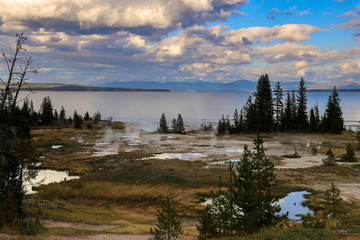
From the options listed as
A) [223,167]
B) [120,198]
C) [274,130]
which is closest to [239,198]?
[120,198]

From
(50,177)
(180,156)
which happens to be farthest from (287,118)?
(50,177)

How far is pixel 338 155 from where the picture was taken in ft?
186

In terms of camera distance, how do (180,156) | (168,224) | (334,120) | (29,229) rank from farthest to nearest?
(334,120) → (180,156) → (29,229) → (168,224)

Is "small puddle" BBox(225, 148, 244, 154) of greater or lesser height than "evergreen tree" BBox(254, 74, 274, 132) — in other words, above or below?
below

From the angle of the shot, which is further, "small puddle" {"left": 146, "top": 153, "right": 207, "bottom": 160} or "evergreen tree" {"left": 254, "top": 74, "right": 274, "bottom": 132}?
"evergreen tree" {"left": 254, "top": 74, "right": 274, "bottom": 132}

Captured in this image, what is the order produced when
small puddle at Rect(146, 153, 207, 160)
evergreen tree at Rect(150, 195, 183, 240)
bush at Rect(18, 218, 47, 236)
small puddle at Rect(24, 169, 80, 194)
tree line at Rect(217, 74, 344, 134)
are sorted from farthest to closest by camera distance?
tree line at Rect(217, 74, 344, 134), small puddle at Rect(146, 153, 207, 160), small puddle at Rect(24, 169, 80, 194), bush at Rect(18, 218, 47, 236), evergreen tree at Rect(150, 195, 183, 240)

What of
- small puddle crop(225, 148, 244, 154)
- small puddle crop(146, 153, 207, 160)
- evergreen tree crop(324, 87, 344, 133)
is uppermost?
evergreen tree crop(324, 87, 344, 133)

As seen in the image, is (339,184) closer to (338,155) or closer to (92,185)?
(338,155)

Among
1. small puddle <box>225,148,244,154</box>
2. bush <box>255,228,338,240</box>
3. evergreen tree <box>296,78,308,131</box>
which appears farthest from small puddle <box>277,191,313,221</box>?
evergreen tree <box>296,78,308,131</box>

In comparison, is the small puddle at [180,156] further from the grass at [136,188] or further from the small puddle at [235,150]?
the small puddle at [235,150]

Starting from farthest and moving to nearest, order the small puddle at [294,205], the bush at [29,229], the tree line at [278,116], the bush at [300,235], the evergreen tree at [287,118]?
the evergreen tree at [287,118], the tree line at [278,116], the small puddle at [294,205], the bush at [29,229], the bush at [300,235]

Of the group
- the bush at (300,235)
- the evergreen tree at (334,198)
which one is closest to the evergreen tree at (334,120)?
the evergreen tree at (334,198)

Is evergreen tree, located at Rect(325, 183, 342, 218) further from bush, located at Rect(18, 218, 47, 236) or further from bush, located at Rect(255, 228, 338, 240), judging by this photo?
bush, located at Rect(18, 218, 47, 236)

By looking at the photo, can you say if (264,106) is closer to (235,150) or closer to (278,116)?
(278,116)
